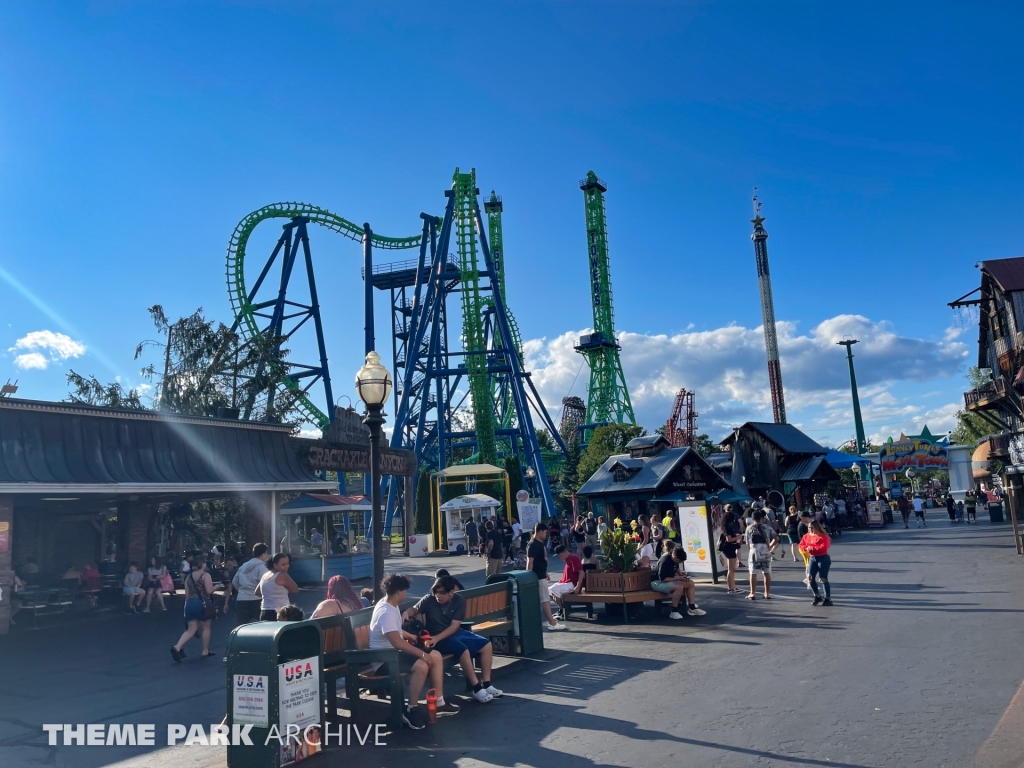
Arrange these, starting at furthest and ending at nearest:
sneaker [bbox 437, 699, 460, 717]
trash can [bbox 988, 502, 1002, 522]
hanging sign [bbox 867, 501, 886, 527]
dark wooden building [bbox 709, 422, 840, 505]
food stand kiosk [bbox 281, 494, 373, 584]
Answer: dark wooden building [bbox 709, 422, 840, 505] < hanging sign [bbox 867, 501, 886, 527] < trash can [bbox 988, 502, 1002, 522] < food stand kiosk [bbox 281, 494, 373, 584] < sneaker [bbox 437, 699, 460, 717]

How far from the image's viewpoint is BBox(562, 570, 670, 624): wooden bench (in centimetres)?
1096

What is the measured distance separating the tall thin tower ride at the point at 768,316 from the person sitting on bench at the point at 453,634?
2499 inches

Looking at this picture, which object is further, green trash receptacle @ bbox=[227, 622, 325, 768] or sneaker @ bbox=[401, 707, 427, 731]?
sneaker @ bbox=[401, 707, 427, 731]

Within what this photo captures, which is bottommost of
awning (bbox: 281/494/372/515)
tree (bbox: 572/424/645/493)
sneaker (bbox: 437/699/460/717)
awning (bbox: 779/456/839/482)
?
sneaker (bbox: 437/699/460/717)

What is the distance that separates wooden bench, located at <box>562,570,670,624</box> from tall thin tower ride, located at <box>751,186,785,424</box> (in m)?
59.0

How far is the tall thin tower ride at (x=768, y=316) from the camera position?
6906 centimetres

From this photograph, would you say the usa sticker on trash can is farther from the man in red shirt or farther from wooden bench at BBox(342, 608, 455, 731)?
the man in red shirt

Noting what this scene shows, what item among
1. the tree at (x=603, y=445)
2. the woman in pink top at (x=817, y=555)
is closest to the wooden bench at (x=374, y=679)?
the woman in pink top at (x=817, y=555)

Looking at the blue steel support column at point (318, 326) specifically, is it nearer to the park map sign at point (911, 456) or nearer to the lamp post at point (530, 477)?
the lamp post at point (530, 477)

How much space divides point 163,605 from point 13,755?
35.4 feet

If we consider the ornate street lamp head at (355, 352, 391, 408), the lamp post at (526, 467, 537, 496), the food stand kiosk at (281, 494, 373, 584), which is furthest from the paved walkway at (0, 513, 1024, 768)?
the lamp post at (526, 467, 537, 496)

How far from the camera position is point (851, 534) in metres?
26.9

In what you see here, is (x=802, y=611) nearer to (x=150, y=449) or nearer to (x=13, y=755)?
(x=13, y=755)

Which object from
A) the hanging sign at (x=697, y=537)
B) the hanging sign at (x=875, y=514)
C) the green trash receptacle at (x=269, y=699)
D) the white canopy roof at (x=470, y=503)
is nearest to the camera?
the green trash receptacle at (x=269, y=699)
